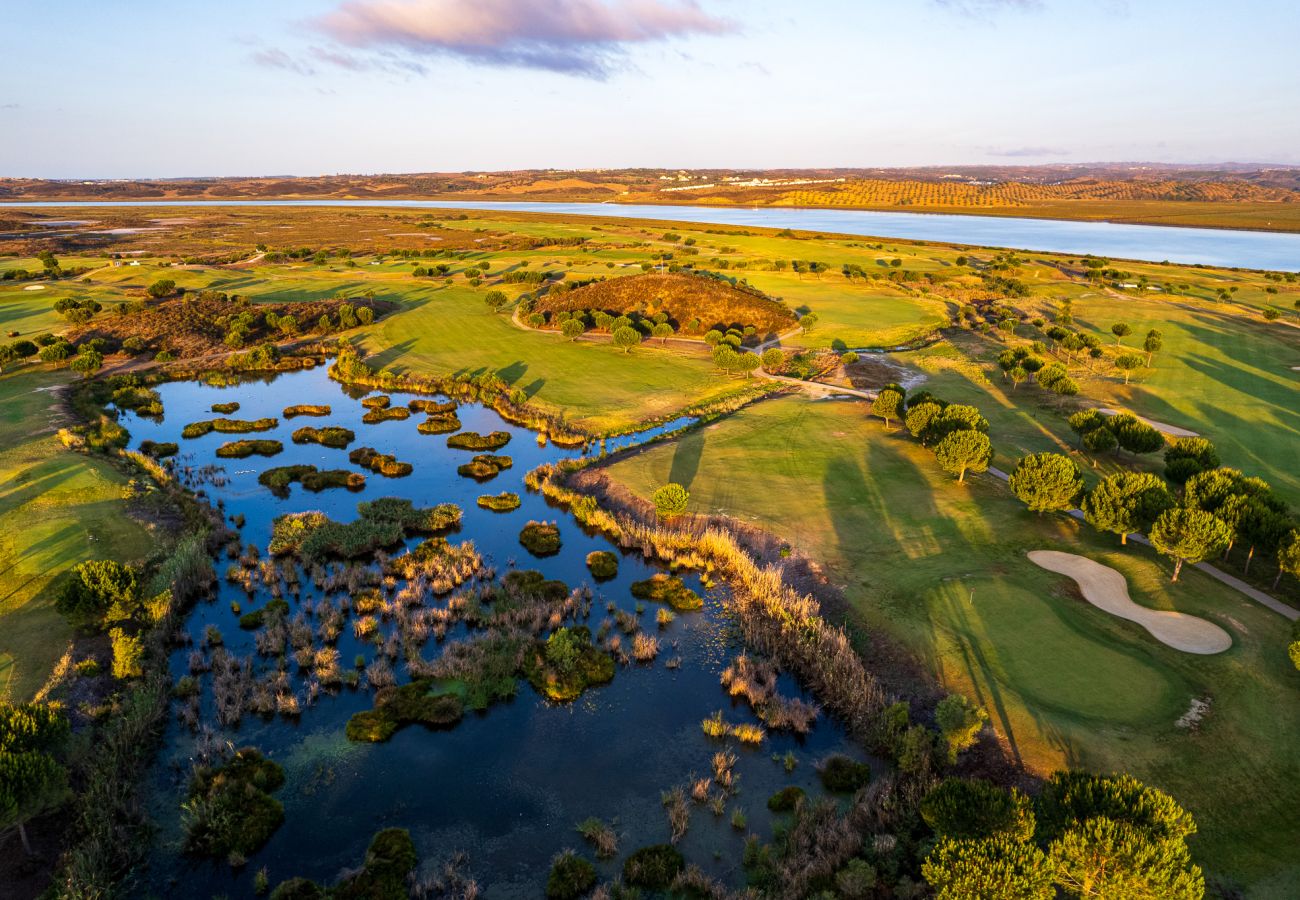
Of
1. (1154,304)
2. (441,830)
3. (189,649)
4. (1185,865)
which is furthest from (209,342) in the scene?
(1154,304)

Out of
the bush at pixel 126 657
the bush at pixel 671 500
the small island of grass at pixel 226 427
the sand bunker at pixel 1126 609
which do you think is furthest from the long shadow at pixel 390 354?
the sand bunker at pixel 1126 609

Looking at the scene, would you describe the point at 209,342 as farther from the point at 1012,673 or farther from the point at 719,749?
the point at 1012,673

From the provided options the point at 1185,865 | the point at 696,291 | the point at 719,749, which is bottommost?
the point at 719,749

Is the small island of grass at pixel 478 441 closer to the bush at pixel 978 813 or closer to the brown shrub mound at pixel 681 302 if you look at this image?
the brown shrub mound at pixel 681 302

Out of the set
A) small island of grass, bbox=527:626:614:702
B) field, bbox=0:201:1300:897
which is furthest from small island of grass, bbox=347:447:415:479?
small island of grass, bbox=527:626:614:702

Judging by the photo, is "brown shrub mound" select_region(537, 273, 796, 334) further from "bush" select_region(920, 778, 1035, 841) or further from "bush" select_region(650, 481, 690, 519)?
"bush" select_region(920, 778, 1035, 841)

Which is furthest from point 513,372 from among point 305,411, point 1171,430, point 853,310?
point 1171,430
